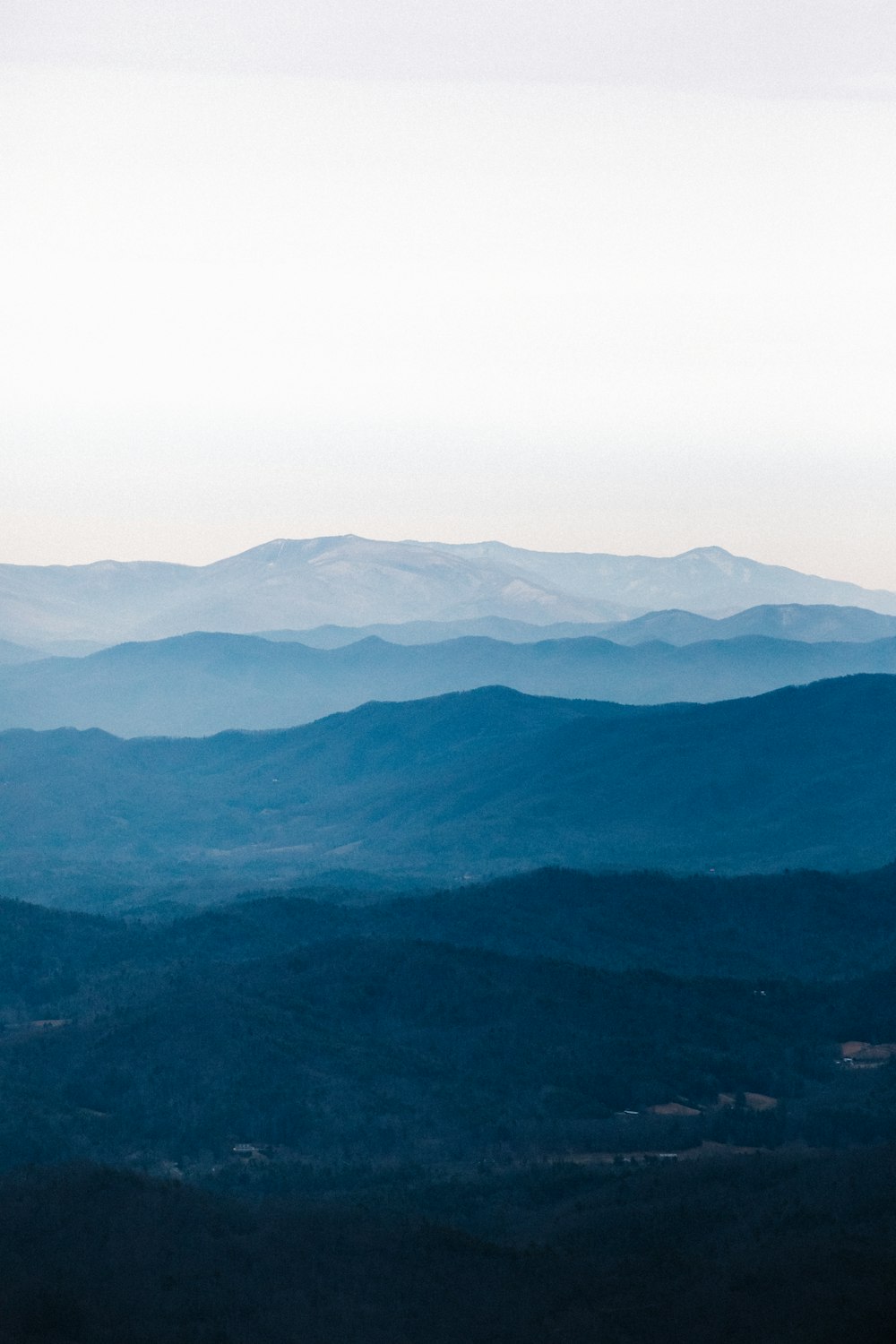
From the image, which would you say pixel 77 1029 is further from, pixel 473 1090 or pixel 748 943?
pixel 748 943

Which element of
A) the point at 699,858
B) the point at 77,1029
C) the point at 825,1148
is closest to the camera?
the point at 825,1148

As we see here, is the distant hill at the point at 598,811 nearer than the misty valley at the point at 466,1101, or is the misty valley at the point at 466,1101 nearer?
the misty valley at the point at 466,1101

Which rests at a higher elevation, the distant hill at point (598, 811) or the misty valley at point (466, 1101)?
the distant hill at point (598, 811)

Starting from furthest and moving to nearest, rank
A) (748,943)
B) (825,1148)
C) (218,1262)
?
(748,943) → (825,1148) → (218,1262)

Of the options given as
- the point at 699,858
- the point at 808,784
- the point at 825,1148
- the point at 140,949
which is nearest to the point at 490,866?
the point at 699,858

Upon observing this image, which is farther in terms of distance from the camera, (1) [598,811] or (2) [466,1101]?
(1) [598,811]

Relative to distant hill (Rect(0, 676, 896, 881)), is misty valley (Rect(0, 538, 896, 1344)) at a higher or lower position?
lower

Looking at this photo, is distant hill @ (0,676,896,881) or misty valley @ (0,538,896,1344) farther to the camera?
distant hill @ (0,676,896,881)

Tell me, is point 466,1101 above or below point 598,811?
below
